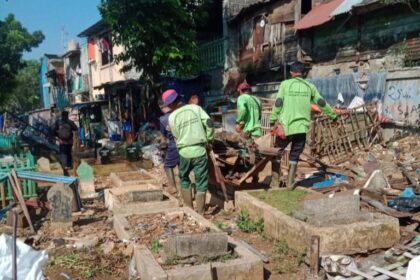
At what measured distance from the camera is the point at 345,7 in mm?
12367

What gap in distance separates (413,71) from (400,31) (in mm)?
1891

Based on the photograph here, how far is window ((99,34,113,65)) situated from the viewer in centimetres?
2644

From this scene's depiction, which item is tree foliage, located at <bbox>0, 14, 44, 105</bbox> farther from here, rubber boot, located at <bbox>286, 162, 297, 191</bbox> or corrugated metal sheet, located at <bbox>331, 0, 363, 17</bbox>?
rubber boot, located at <bbox>286, 162, 297, 191</bbox>

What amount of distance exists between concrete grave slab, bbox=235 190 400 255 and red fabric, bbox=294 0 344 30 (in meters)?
9.12

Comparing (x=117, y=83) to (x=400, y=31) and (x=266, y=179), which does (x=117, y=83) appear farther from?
(x=266, y=179)

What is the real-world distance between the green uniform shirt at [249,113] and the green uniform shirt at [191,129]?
1643 millimetres

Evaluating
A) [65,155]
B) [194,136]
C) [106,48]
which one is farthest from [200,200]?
[106,48]

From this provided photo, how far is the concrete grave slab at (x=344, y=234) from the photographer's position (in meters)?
4.57

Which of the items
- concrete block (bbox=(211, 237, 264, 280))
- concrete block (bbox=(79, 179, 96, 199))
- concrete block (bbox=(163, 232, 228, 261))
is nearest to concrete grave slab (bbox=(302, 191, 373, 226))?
concrete block (bbox=(211, 237, 264, 280))

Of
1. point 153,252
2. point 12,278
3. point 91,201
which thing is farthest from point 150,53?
point 12,278

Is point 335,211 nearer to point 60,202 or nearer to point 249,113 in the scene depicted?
point 249,113

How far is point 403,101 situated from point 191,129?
22.6 feet

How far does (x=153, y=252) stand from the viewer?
4477 millimetres

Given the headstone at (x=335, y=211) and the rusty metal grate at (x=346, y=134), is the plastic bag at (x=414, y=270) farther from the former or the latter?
the rusty metal grate at (x=346, y=134)
